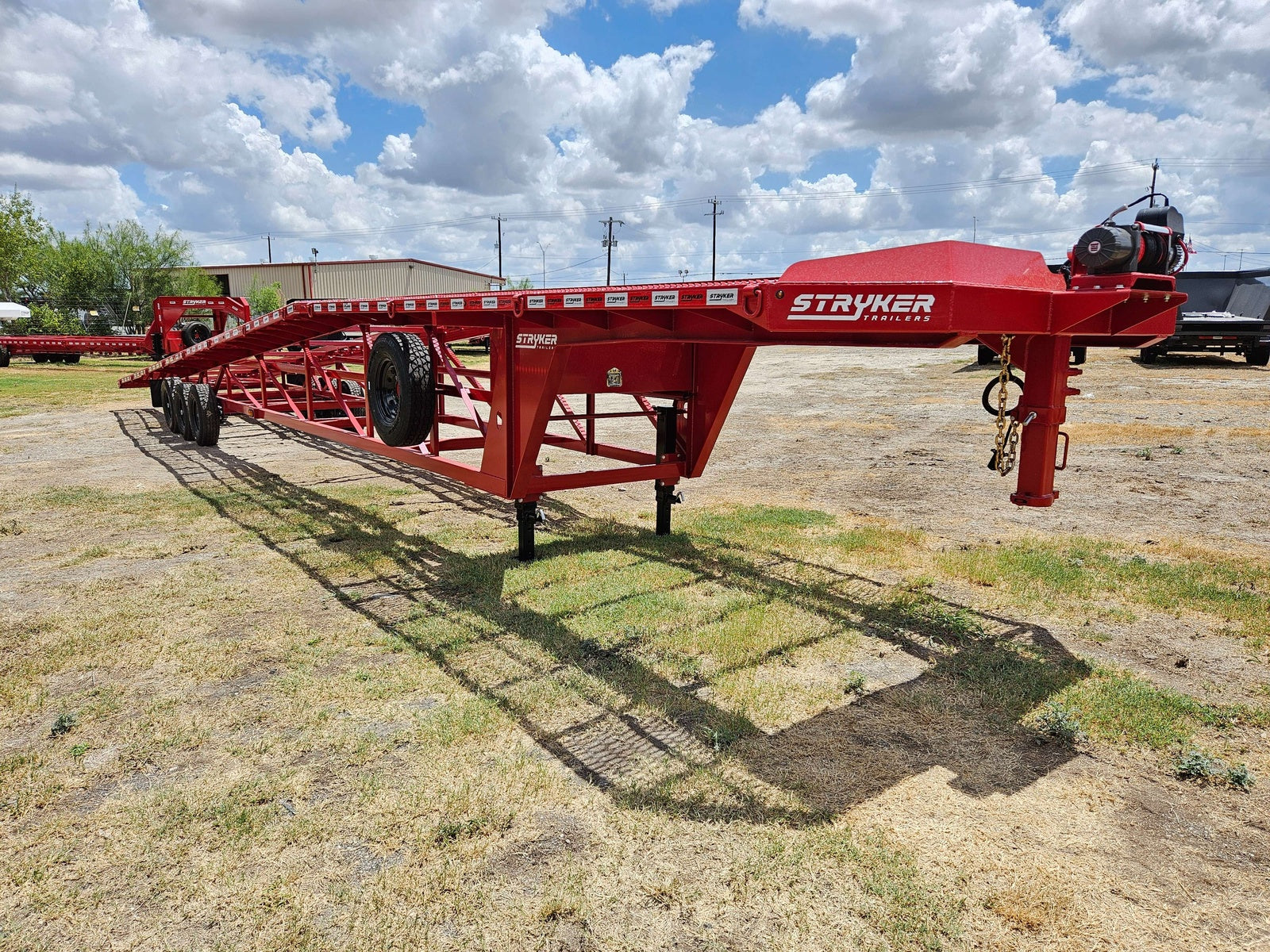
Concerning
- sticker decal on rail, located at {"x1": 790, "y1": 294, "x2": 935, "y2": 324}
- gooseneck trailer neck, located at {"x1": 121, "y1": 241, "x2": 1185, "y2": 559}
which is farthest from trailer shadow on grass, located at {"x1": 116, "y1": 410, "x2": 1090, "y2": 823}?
sticker decal on rail, located at {"x1": 790, "y1": 294, "x2": 935, "y2": 324}

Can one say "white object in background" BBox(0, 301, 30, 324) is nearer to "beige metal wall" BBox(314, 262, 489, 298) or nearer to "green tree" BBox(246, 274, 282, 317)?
"green tree" BBox(246, 274, 282, 317)

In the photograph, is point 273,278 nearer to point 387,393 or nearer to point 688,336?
point 387,393

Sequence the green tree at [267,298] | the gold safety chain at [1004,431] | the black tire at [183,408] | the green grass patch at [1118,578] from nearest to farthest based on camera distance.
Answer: the gold safety chain at [1004,431] < the green grass patch at [1118,578] < the black tire at [183,408] < the green tree at [267,298]

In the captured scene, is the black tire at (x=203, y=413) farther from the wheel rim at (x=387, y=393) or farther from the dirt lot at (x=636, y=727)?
the wheel rim at (x=387, y=393)

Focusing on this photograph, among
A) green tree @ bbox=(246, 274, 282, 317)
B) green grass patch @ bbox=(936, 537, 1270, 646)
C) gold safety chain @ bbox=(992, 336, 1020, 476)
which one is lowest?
green grass patch @ bbox=(936, 537, 1270, 646)

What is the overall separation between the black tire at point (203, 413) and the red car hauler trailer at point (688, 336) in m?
2.23

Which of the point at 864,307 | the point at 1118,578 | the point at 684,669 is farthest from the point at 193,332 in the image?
the point at 1118,578

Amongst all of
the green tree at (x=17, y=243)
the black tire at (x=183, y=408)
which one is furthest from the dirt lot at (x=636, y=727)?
the green tree at (x=17, y=243)

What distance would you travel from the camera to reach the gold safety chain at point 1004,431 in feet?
12.2

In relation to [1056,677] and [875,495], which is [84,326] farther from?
[1056,677]

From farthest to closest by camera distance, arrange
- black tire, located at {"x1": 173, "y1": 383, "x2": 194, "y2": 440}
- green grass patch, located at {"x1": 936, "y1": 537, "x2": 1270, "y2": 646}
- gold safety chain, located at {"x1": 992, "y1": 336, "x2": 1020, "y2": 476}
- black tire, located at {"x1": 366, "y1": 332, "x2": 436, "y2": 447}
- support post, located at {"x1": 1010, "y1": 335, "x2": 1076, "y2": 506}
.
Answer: black tire, located at {"x1": 173, "y1": 383, "x2": 194, "y2": 440} → black tire, located at {"x1": 366, "y1": 332, "x2": 436, "y2": 447} → green grass patch, located at {"x1": 936, "y1": 537, "x2": 1270, "y2": 646} → support post, located at {"x1": 1010, "y1": 335, "x2": 1076, "y2": 506} → gold safety chain, located at {"x1": 992, "y1": 336, "x2": 1020, "y2": 476}

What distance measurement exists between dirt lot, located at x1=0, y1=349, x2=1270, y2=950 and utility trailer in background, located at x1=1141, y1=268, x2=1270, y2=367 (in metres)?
13.7

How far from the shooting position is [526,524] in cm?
570

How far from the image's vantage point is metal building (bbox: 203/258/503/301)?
53875 millimetres
